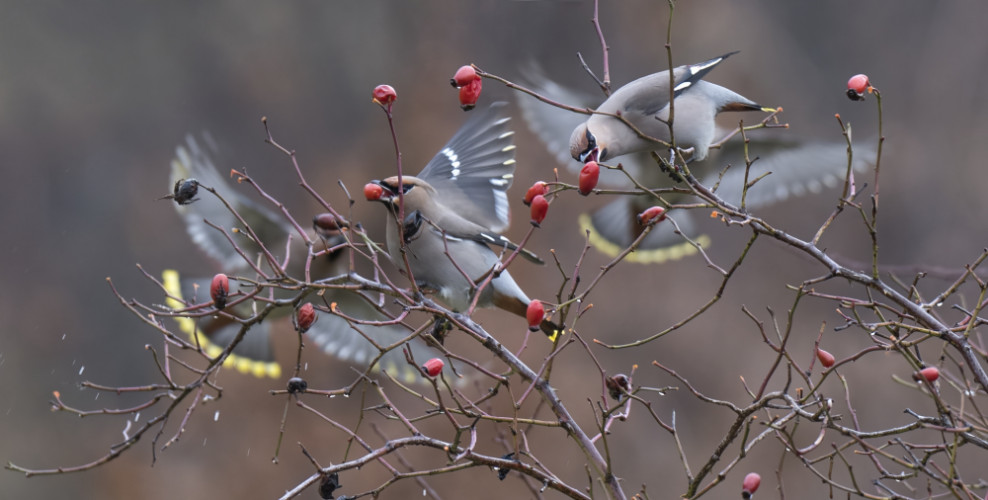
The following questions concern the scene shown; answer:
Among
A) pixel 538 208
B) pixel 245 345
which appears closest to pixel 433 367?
pixel 538 208

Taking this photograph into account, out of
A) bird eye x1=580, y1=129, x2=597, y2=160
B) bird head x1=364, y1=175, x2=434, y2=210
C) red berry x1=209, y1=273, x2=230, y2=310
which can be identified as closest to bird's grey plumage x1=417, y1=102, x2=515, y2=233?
bird head x1=364, y1=175, x2=434, y2=210

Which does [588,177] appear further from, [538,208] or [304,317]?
[304,317]

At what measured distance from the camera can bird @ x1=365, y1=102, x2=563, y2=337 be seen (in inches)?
97.7

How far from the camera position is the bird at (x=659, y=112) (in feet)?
7.03

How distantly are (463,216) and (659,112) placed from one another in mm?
1044

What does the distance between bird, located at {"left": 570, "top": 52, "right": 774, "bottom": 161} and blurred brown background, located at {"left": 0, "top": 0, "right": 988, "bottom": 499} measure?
4131 mm

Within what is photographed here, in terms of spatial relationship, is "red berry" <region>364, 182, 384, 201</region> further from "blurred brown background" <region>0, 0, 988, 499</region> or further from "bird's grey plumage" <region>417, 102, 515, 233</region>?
"blurred brown background" <region>0, 0, 988, 499</region>

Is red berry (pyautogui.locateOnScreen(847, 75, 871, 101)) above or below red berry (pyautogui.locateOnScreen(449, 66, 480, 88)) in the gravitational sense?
below

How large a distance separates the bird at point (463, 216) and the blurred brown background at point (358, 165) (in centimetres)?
330

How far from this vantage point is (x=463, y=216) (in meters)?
3.15

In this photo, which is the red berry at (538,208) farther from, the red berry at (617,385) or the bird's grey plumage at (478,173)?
the bird's grey plumage at (478,173)

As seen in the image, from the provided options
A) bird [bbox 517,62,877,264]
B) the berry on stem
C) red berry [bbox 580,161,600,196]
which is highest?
bird [bbox 517,62,877,264]

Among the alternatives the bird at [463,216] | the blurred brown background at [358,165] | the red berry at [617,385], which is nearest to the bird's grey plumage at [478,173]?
the bird at [463,216]

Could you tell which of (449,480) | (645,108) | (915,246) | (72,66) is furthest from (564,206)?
(645,108)
